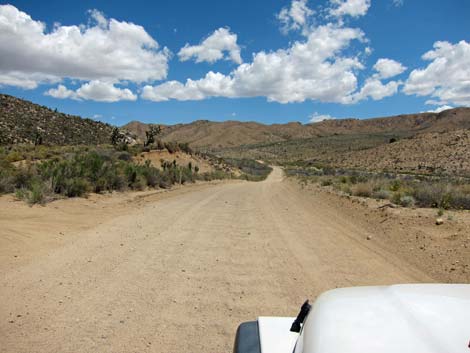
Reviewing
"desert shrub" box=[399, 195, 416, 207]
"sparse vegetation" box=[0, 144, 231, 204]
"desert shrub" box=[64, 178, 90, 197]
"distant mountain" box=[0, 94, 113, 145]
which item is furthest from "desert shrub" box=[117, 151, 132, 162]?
"desert shrub" box=[399, 195, 416, 207]

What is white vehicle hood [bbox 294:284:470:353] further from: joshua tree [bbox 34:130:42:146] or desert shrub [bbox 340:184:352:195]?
joshua tree [bbox 34:130:42:146]

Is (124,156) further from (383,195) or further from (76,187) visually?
(383,195)

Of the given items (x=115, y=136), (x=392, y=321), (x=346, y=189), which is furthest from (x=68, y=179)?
(x=115, y=136)

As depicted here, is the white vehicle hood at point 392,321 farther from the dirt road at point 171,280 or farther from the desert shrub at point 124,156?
the desert shrub at point 124,156

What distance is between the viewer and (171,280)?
603 centimetres

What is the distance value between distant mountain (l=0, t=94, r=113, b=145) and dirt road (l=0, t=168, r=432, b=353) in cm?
3692

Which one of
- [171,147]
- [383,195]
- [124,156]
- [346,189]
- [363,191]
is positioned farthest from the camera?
[171,147]

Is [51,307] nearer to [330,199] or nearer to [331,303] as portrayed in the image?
[331,303]

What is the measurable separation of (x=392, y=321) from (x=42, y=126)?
173 feet

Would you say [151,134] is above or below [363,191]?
above

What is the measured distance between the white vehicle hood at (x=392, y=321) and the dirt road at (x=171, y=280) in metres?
2.39

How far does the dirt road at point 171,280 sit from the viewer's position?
4.26m

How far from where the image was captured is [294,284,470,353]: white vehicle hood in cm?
157

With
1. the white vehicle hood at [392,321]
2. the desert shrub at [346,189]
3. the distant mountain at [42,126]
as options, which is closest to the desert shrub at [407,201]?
the desert shrub at [346,189]
